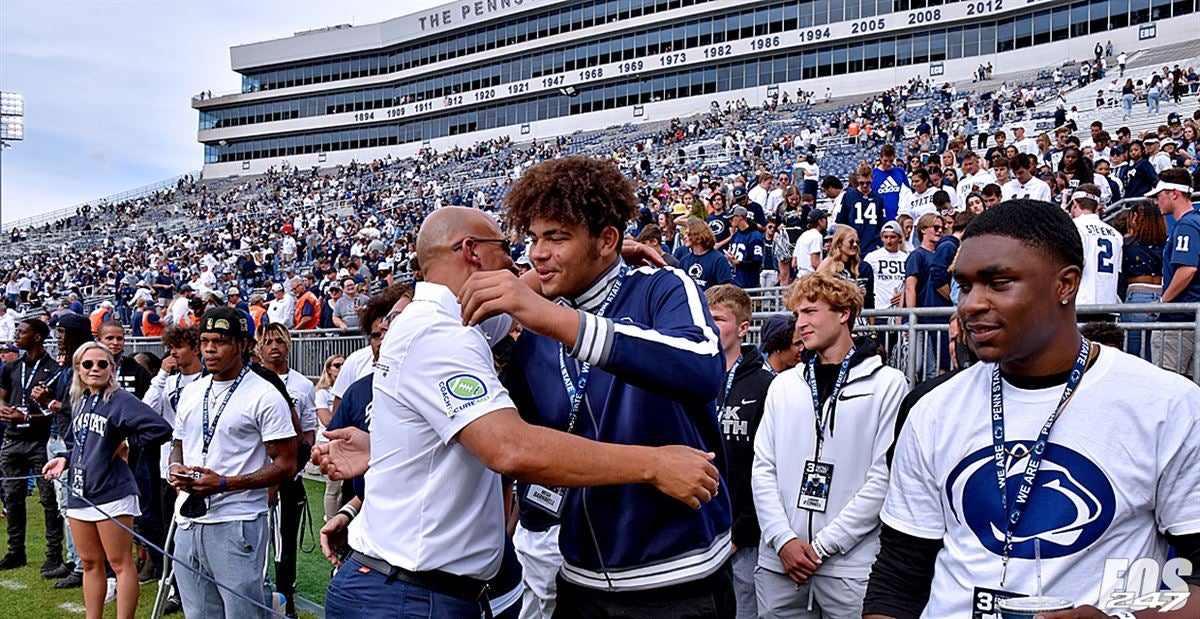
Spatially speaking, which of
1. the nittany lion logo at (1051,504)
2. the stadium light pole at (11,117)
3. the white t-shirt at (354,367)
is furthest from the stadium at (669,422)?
the stadium light pole at (11,117)

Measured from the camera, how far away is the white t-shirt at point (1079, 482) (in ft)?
6.38

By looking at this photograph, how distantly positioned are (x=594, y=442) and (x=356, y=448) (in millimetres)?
1111

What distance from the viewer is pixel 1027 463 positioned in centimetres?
202

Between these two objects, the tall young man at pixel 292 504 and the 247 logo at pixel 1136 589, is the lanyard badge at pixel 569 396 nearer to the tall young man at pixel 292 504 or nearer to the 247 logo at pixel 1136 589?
the 247 logo at pixel 1136 589

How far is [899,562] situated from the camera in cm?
226

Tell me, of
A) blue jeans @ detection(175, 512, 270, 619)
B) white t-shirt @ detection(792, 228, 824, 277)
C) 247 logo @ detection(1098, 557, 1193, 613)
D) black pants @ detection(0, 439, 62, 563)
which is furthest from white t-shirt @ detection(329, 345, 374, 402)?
white t-shirt @ detection(792, 228, 824, 277)

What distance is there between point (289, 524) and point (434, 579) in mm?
4841

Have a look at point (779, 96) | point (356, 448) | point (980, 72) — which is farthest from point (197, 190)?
point (356, 448)

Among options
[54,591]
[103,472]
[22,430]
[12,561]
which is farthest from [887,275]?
[12,561]

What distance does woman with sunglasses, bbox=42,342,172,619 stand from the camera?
5852mm

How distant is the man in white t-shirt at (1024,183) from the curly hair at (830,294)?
691 cm

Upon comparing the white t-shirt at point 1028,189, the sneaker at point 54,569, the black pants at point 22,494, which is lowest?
the sneaker at point 54,569

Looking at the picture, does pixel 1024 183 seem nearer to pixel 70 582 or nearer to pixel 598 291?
pixel 598 291

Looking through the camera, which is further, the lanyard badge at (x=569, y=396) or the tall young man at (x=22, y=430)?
the tall young man at (x=22, y=430)
